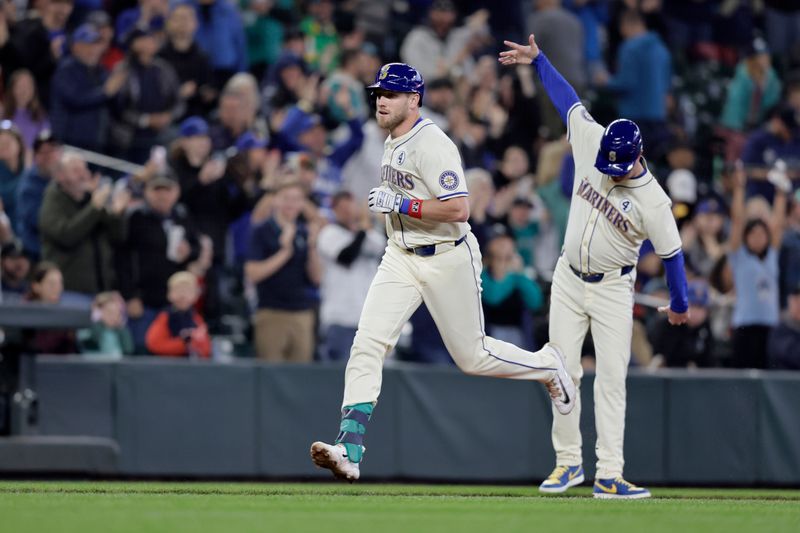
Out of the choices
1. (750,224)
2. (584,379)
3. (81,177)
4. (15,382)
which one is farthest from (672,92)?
(15,382)

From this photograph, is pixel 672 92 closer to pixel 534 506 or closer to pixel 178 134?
pixel 178 134

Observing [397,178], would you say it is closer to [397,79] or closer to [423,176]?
[423,176]

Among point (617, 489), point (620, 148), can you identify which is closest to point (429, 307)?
point (620, 148)

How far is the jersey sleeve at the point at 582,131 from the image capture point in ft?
29.2

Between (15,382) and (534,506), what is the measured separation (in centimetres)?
459

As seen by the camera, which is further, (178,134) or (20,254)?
(178,134)

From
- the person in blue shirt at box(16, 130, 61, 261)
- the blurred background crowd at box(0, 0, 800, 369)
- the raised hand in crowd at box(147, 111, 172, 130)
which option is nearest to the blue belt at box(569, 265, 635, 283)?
the blurred background crowd at box(0, 0, 800, 369)

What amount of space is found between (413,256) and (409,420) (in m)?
4.05

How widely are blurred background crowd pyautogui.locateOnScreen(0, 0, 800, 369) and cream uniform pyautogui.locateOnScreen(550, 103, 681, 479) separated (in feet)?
9.89

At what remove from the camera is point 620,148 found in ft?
27.9

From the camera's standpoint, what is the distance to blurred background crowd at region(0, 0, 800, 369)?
11.8 m

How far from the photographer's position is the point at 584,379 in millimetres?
11852

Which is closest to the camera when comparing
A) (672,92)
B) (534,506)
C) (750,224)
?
(534,506)

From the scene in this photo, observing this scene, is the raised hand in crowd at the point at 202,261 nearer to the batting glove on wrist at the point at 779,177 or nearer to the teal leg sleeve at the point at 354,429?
the teal leg sleeve at the point at 354,429
